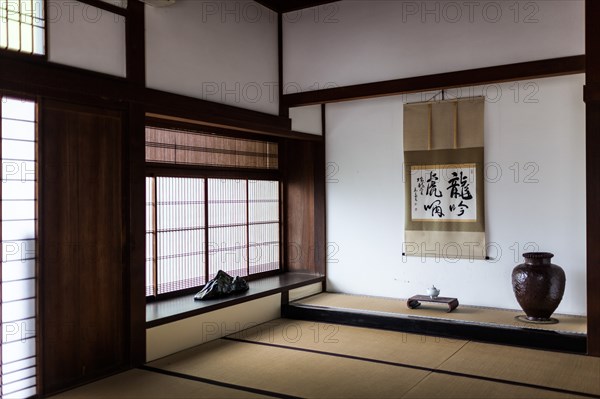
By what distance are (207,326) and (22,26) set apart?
9.02 feet

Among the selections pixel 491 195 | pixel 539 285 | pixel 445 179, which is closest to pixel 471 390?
pixel 539 285

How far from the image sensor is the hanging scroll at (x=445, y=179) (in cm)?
539

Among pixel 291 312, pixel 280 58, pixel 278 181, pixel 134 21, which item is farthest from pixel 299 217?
pixel 134 21

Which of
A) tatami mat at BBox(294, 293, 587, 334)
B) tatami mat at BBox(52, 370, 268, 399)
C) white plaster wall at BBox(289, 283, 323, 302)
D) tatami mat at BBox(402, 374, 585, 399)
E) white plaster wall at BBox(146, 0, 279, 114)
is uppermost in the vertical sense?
white plaster wall at BBox(146, 0, 279, 114)

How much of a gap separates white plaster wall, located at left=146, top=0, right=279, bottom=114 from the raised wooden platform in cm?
209

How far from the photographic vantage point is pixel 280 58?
5711 mm

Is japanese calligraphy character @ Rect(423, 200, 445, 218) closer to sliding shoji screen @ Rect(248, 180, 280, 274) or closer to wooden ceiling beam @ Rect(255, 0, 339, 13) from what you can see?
sliding shoji screen @ Rect(248, 180, 280, 274)

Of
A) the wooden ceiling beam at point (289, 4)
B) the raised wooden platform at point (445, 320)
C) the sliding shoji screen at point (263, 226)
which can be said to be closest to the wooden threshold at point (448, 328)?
the raised wooden platform at point (445, 320)

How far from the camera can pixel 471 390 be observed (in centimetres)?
345

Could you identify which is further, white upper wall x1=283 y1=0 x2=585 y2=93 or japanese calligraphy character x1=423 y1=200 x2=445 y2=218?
japanese calligraphy character x1=423 y1=200 x2=445 y2=218

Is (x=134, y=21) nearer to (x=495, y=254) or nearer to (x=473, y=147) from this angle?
(x=473, y=147)

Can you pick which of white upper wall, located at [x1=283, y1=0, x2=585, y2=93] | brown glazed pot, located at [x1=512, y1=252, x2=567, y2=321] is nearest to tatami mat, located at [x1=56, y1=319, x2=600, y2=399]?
brown glazed pot, located at [x1=512, y1=252, x2=567, y2=321]

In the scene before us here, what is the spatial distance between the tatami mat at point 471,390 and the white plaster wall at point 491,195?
5.96ft

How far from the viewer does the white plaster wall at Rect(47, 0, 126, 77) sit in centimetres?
342
